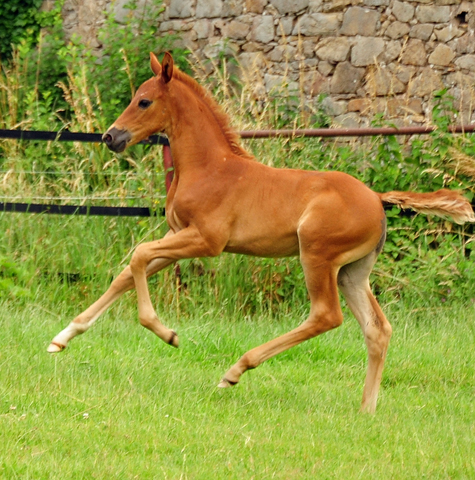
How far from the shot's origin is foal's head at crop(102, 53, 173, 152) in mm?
5574

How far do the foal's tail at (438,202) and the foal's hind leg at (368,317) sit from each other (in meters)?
0.39

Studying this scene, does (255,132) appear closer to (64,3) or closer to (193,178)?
(193,178)

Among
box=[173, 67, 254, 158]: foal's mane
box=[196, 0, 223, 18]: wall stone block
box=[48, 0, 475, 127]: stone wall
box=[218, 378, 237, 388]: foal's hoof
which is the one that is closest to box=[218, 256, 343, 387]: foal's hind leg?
box=[218, 378, 237, 388]: foal's hoof

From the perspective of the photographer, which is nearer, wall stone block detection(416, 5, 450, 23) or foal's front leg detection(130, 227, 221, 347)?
foal's front leg detection(130, 227, 221, 347)

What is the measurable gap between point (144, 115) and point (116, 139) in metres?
0.25

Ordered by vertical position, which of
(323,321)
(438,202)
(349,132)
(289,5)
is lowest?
(323,321)

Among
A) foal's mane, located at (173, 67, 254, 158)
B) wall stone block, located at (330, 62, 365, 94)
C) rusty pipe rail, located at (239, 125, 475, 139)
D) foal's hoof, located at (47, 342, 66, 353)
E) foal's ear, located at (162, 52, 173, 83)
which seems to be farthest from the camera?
wall stone block, located at (330, 62, 365, 94)

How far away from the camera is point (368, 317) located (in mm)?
5551

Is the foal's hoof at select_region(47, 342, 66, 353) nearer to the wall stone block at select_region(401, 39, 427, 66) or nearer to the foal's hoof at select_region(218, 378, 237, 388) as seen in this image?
the foal's hoof at select_region(218, 378, 237, 388)

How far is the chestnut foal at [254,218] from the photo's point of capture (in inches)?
210

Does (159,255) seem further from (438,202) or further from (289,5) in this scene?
(289,5)

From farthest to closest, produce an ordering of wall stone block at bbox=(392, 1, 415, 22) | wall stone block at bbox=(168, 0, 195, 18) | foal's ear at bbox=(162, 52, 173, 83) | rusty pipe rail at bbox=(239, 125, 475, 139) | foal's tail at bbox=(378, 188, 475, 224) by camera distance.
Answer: wall stone block at bbox=(168, 0, 195, 18) → wall stone block at bbox=(392, 1, 415, 22) → rusty pipe rail at bbox=(239, 125, 475, 139) → foal's ear at bbox=(162, 52, 173, 83) → foal's tail at bbox=(378, 188, 475, 224)

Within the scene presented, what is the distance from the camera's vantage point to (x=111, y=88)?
12688mm

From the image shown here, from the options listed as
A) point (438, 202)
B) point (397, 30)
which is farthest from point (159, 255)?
point (397, 30)
